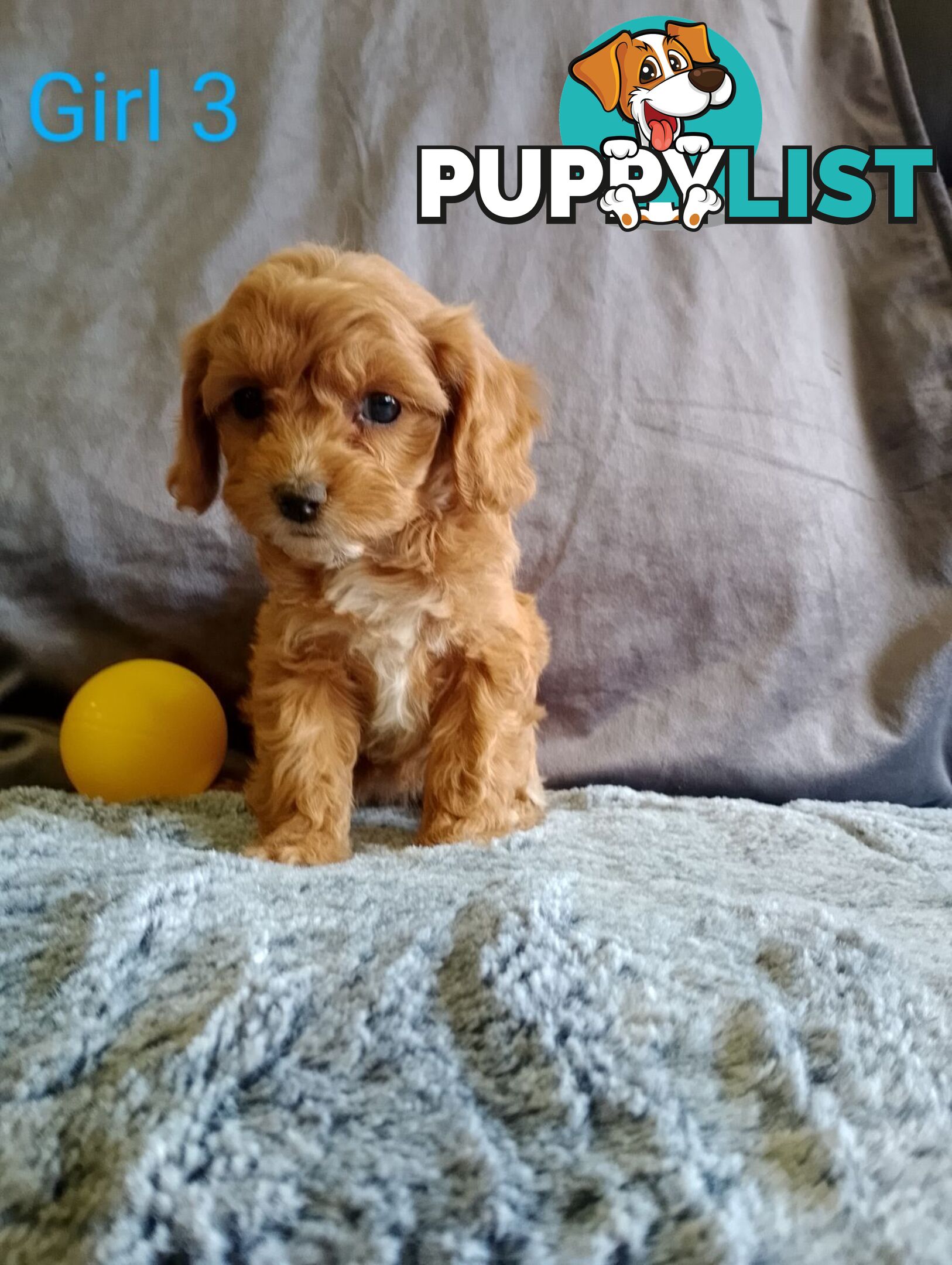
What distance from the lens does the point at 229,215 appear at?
1.88m

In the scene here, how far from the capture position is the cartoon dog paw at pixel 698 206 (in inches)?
78.5

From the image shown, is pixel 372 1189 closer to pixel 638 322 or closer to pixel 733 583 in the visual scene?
pixel 733 583

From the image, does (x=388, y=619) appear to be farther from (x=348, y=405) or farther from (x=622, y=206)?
(x=622, y=206)

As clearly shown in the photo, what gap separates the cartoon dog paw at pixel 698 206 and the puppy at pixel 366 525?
723mm

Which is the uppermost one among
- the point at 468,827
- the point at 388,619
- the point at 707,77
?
the point at 707,77

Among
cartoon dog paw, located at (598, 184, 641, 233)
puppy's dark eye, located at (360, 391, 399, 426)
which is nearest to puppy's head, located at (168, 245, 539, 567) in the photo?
puppy's dark eye, located at (360, 391, 399, 426)

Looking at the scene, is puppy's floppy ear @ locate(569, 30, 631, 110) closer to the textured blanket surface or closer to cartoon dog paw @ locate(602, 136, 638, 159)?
cartoon dog paw @ locate(602, 136, 638, 159)

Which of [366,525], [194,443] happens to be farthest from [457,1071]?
[194,443]

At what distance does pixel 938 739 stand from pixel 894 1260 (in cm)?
144

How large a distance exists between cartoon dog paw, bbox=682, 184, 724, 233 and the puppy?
0.72 metres

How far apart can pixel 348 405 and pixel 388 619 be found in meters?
0.35

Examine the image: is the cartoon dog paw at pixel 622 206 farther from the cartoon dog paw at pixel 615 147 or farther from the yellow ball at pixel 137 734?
the yellow ball at pixel 137 734

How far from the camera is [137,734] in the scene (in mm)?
1572

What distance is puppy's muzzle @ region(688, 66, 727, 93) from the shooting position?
201 cm
